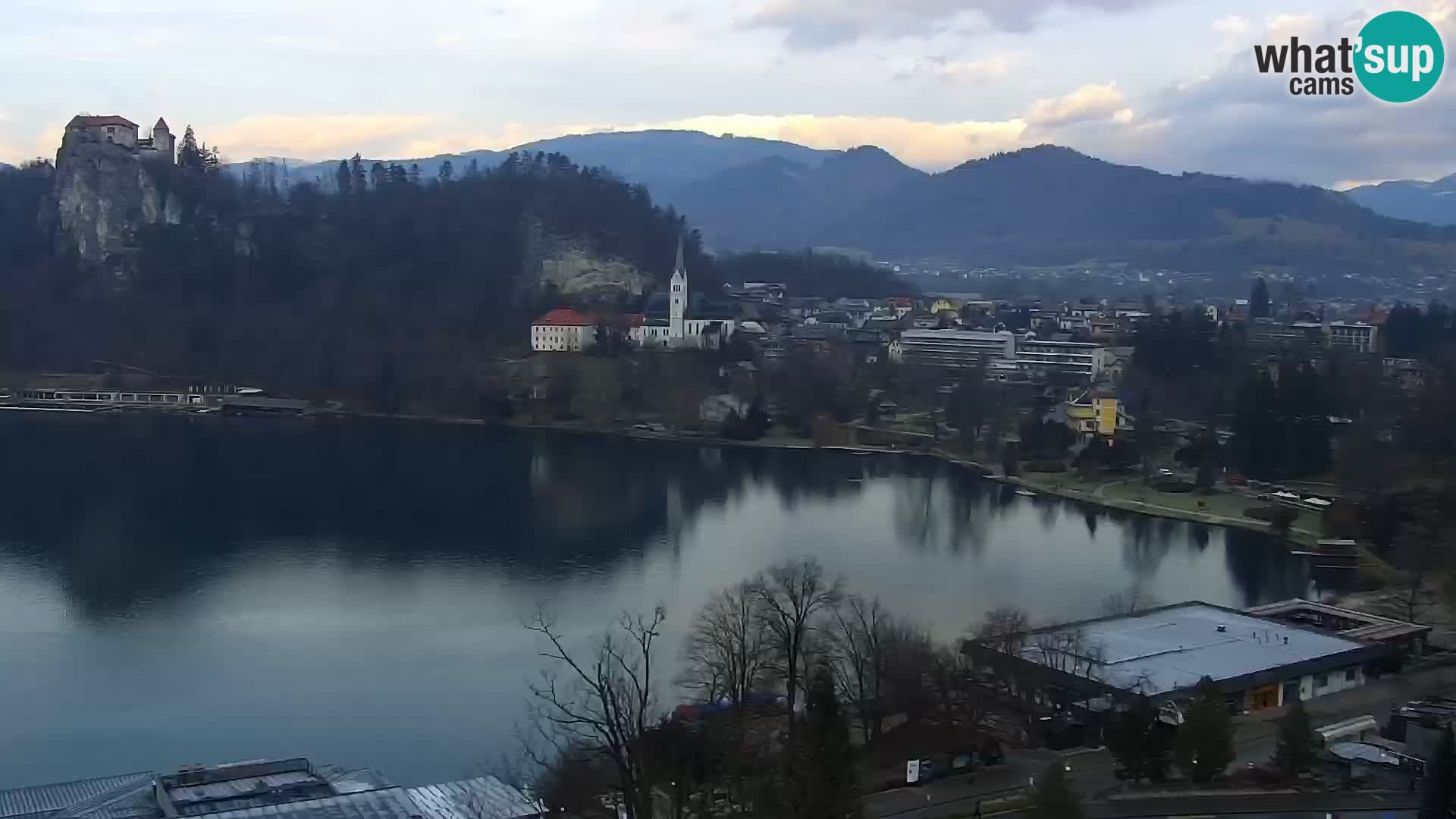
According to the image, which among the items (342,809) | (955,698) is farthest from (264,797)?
(955,698)

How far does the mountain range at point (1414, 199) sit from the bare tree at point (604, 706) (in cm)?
7256

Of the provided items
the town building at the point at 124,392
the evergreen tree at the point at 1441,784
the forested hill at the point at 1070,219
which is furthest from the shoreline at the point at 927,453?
the forested hill at the point at 1070,219

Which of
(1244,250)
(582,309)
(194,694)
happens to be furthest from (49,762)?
(1244,250)

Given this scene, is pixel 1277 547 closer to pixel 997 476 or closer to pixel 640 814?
pixel 997 476

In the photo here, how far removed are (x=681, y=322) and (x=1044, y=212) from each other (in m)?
41.8

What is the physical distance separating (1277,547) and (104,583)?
8140 millimetres

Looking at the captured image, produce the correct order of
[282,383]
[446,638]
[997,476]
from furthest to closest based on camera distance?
[282,383]
[997,476]
[446,638]

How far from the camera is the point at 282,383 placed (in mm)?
19516

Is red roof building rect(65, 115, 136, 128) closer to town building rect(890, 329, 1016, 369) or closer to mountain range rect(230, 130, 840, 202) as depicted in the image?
town building rect(890, 329, 1016, 369)

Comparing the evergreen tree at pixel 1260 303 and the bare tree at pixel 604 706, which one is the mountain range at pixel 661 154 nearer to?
the evergreen tree at pixel 1260 303

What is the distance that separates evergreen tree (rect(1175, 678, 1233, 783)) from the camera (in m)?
4.38

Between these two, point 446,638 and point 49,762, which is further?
point 446,638

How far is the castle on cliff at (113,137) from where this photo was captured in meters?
23.8

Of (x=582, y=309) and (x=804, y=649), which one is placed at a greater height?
(x=582, y=309)
